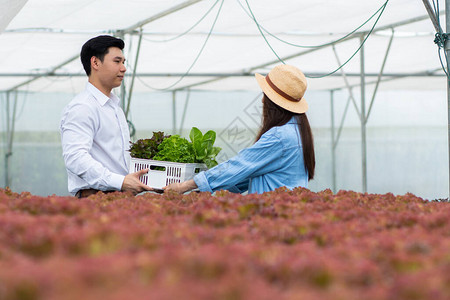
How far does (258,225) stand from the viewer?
1751 mm

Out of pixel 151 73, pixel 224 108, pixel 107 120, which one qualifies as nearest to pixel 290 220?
pixel 107 120

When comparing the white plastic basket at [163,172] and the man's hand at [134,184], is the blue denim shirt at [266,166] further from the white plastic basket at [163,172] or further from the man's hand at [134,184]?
the man's hand at [134,184]

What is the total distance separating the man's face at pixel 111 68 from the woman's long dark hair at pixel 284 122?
948 mm

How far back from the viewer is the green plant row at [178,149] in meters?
3.57

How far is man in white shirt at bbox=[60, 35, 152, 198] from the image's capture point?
348 cm

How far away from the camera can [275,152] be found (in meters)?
3.39

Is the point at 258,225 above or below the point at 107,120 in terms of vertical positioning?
below

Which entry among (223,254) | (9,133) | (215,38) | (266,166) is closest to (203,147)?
(266,166)

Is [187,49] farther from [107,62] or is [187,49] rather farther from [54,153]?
[107,62]

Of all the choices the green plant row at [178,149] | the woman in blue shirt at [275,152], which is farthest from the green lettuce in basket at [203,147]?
the woman in blue shirt at [275,152]

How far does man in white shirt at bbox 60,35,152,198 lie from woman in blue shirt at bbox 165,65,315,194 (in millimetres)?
365

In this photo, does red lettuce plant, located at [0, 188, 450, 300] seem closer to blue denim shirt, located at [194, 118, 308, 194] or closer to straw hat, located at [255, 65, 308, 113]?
blue denim shirt, located at [194, 118, 308, 194]

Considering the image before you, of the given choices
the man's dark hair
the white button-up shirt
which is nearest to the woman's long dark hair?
the white button-up shirt

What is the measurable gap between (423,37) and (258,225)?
9.42 m
